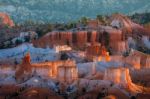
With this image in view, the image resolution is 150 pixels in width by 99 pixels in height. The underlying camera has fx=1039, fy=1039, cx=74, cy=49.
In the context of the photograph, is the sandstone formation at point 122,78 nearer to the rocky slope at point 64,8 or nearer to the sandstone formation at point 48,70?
the sandstone formation at point 48,70

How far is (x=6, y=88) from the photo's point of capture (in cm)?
8738

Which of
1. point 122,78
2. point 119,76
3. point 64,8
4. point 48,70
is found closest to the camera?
point 119,76

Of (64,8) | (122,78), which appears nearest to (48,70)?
(122,78)

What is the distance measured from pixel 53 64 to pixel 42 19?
277 ft

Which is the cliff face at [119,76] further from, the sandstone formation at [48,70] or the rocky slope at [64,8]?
the rocky slope at [64,8]

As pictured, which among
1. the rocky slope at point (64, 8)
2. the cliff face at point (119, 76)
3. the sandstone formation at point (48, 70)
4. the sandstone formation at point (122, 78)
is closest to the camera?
the sandstone formation at point (122, 78)

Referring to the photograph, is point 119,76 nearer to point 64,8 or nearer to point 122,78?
point 122,78

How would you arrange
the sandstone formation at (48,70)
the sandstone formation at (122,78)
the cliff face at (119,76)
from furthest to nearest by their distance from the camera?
the sandstone formation at (48,70) < the cliff face at (119,76) < the sandstone formation at (122,78)

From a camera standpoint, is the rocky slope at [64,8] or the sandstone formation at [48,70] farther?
the rocky slope at [64,8]

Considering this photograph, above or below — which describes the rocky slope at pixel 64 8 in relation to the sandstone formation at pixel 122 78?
above

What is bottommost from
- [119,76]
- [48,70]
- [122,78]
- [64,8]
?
[122,78]

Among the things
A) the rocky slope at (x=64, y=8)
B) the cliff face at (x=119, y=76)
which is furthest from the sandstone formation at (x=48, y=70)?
the rocky slope at (x=64, y=8)

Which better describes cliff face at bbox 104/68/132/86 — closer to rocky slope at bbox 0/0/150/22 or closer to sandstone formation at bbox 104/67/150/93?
sandstone formation at bbox 104/67/150/93

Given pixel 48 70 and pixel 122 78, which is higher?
pixel 48 70
